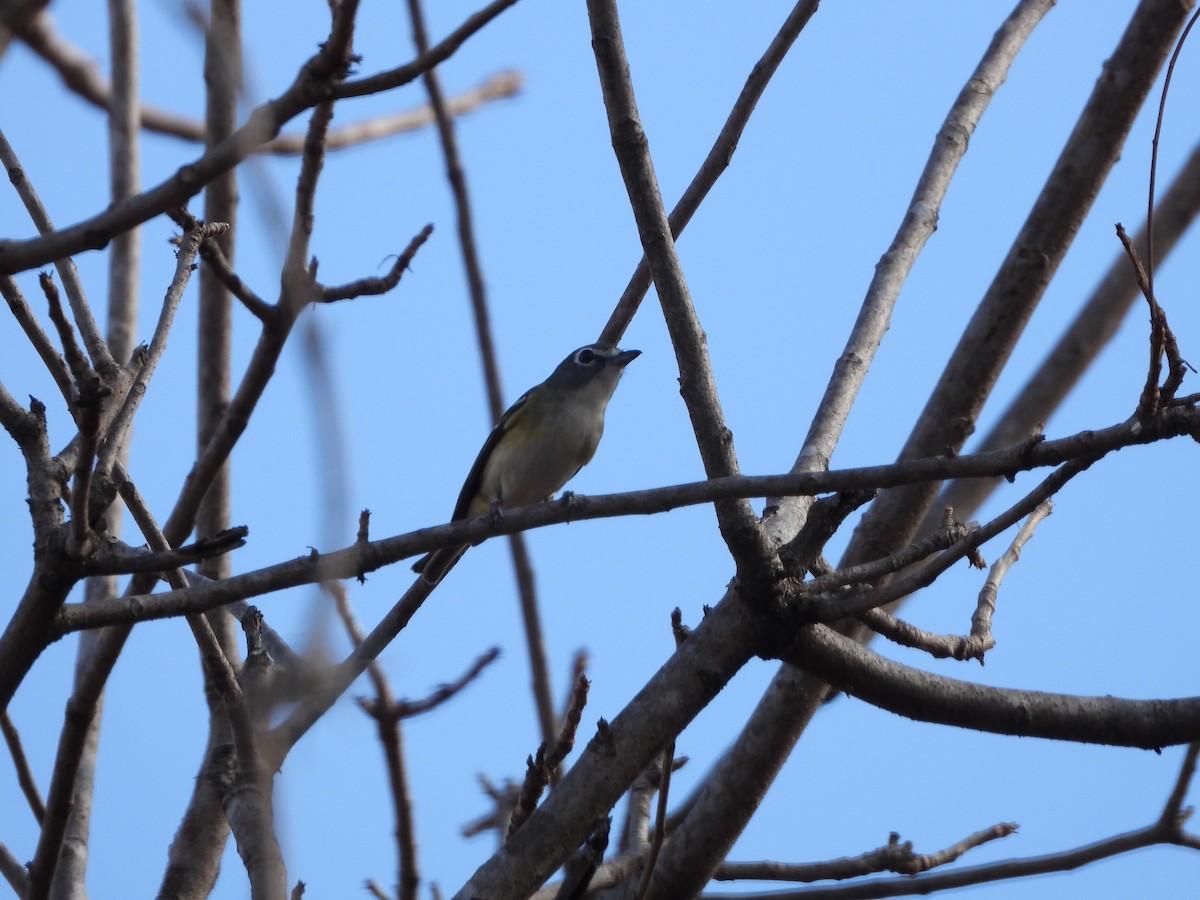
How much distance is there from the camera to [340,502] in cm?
195

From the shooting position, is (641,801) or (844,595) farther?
(641,801)

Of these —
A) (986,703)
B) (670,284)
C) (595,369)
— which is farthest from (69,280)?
(595,369)

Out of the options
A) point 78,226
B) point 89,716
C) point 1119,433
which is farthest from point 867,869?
point 78,226

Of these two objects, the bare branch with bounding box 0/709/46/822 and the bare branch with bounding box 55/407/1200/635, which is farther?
the bare branch with bounding box 0/709/46/822

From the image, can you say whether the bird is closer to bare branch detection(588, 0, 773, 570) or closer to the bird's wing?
the bird's wing

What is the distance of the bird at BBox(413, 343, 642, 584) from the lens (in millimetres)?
6637

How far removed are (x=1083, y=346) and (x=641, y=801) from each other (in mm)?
2213

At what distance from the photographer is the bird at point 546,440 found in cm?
664

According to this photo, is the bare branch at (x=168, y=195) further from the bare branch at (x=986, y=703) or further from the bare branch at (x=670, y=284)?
the bare branch at (x=986, y=703)

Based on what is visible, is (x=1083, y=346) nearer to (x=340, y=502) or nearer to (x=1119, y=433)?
(x=1119, y=433)

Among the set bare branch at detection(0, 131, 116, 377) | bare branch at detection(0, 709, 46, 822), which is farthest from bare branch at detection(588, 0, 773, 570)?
bare branch at detection(0, 709, 46, 822)

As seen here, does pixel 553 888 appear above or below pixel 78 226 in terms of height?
below

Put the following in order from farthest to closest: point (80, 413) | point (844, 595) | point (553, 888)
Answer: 1. point (553, 888)
2. point (844, 595)
3. point (80, 413)

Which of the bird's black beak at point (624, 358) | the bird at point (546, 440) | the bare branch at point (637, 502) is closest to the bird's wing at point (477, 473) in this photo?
the bird at point (546, 440)
